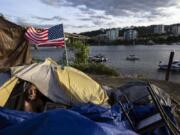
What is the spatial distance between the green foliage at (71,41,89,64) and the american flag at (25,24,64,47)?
15173 mm

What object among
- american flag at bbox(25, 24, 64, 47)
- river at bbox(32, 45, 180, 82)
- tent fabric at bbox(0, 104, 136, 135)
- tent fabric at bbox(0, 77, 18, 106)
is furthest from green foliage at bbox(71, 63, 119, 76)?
tent fabric at bbox(0, 104, 136, 135)

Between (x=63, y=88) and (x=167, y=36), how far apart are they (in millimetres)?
156561

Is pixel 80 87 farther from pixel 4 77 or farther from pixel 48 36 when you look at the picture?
pixel 48 36

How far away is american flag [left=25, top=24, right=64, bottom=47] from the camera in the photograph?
13.6m

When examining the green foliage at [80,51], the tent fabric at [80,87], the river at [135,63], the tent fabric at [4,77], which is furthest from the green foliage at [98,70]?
the tent fabric at [4,77]

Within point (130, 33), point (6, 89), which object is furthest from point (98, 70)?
point (130, 33)

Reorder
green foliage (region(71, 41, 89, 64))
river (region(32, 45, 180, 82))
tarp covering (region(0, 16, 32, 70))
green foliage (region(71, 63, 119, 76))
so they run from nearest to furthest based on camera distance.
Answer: tarp covering (region(0, 16, 32, 70)) → green foliage (region(71, 63, 119, 76)) → green foliage (region(71, 41, 89, 64)) → river (region(32, 45, 180, 82))

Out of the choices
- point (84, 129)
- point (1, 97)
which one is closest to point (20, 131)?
point (84, 129)

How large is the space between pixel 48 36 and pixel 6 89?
517 cm

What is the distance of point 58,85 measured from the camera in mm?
9523

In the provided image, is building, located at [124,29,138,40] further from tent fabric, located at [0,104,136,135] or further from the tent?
tent fabric, located at [0,104,136,135]

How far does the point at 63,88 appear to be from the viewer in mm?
9469

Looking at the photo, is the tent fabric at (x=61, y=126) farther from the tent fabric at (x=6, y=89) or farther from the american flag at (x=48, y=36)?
the american flag at (x=48, y=36)

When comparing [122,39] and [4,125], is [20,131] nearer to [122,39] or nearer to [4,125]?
[4,125]
